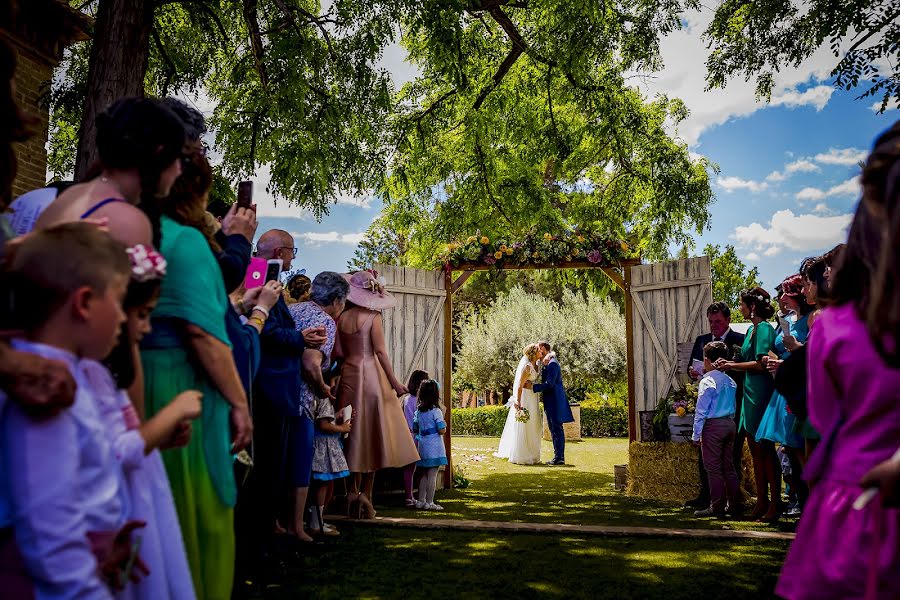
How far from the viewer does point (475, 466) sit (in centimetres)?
1252

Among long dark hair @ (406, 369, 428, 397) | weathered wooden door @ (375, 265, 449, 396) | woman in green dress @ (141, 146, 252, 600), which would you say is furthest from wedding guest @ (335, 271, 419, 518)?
woman in green dress @ (141, 146, 252, 600)

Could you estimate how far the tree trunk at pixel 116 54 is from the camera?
235 inches

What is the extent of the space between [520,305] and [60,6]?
22641 millimetres

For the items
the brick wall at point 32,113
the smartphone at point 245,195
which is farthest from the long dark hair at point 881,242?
the brick wall at point 32,113

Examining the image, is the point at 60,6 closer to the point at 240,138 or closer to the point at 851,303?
the point at 240,138

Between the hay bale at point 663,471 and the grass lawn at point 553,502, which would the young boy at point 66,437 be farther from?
the hay bale at point 663,471

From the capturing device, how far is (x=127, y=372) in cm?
178

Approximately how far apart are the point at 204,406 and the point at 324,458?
135 inches

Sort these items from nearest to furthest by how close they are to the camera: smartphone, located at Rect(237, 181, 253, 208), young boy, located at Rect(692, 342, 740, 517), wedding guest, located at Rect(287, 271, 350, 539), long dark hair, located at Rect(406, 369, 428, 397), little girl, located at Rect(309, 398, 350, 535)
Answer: smartphone, located at Rect(237, 181, 253, 208)
wedding guest, located at Rect(287, 271, 350, 539)
little girl, located at Rect(309, 398, 350, 535)
young boy, located at Rect(692, 342, 740, 517)
long dark hair, located at Rect(406, 369, 428, 397)

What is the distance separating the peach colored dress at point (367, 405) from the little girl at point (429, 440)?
0.95 metres

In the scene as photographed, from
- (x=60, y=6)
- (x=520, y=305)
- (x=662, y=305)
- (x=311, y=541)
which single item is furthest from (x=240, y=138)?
(x=520, y=305)

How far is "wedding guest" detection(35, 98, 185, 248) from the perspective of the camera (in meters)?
1.91

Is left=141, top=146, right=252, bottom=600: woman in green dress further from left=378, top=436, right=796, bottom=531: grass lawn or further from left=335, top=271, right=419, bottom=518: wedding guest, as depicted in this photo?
left=378, top=436, right=796, bottom=531: grass lawn

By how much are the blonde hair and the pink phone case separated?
948 centimetres
